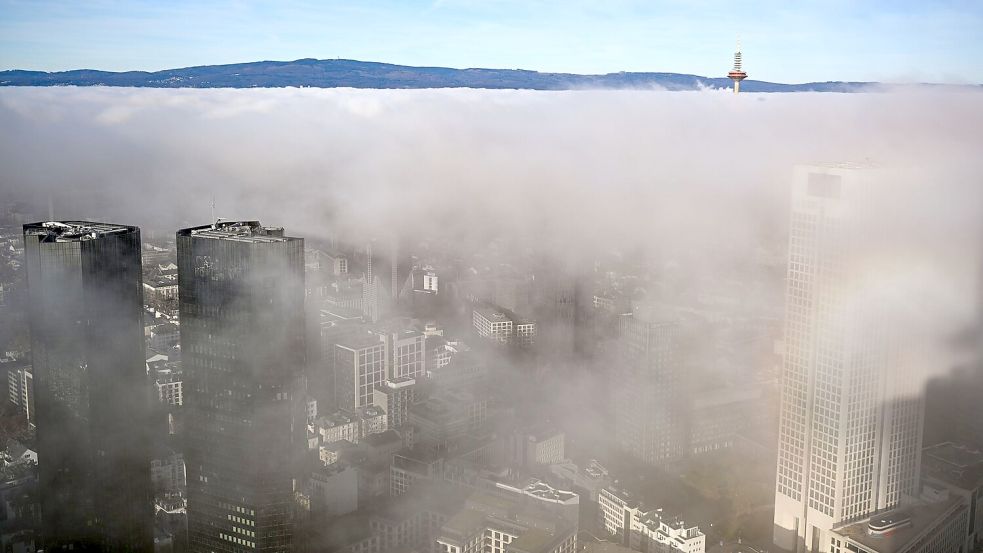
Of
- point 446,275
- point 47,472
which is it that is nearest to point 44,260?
point 47,472

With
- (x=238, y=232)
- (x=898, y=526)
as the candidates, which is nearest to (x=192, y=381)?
(x=238, y=232)

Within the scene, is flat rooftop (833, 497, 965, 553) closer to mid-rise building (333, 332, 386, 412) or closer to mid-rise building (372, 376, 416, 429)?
mid-rise building (372, 376, 416, 429)

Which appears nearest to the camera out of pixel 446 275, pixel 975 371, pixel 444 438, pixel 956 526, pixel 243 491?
pixel 243 491

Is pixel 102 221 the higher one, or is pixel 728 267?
pixel 102 221

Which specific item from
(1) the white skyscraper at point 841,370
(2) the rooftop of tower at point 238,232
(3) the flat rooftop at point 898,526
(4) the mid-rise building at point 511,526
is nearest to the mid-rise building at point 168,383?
(2) the rooftop of tower at point 238,232

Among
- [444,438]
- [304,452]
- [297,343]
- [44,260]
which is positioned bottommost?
[444,438]

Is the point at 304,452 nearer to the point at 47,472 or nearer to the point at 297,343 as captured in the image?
the point at 297,343

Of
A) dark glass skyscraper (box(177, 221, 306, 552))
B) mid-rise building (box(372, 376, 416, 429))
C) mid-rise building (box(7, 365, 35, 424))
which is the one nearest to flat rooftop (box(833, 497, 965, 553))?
dark glass skyscraper (box(177, 221, 306, 552))

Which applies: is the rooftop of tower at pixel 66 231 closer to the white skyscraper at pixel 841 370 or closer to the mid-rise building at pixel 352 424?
the mid-rise building at pixel 352 424
